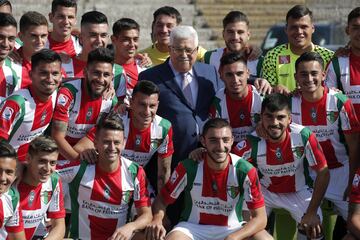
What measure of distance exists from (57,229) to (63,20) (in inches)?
106

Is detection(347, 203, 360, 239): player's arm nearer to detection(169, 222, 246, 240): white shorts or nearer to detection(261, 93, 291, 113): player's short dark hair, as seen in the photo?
detection(169, 222, 246, 240): white shorts

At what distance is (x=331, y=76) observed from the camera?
9.31 meters

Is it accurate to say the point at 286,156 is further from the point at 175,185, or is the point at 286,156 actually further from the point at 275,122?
the point at 175,185

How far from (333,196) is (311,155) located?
68cm

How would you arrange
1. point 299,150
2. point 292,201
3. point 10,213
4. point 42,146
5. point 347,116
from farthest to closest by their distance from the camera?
point 347,116 → point 292,201 → point 299,150 → point 42,146 → point 10,213

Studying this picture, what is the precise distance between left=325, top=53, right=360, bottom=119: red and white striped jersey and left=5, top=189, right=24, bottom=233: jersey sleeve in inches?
132

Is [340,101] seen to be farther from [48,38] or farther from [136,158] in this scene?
[48,38]

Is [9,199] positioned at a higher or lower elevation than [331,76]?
lower

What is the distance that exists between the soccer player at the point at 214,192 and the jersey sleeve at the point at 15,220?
3.65ft

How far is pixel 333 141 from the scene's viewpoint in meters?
9.18

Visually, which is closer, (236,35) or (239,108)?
(239,108)

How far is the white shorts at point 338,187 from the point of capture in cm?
914

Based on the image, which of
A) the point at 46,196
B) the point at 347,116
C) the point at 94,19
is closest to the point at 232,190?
the point at 347,116

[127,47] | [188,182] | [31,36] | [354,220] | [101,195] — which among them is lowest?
[354,220]
